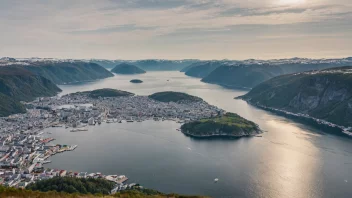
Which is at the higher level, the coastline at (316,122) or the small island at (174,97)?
the small island at (174,97)

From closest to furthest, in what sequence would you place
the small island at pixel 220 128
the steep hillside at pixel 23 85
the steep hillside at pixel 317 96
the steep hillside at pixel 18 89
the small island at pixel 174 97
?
1. the small island at pixel 220 128
2. the steep hillside at pixel 317 96
3. the steep hillside at pixel 18 89
4. the small island at pixel 174 97
5. the steep hillside at pixel 23 85

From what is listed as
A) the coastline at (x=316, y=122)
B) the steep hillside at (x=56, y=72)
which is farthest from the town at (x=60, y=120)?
the steep hillside at (x=56, y=72)

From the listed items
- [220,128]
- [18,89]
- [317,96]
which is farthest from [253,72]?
[18,89]

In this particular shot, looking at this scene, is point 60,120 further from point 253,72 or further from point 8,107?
point 253,72

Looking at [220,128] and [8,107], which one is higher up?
[8,107]

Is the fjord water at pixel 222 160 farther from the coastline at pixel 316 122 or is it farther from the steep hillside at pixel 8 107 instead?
the steep hillside at pixel 8 107

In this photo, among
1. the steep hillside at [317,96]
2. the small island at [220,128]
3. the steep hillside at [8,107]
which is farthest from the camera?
the steep hillside at [8,107]
